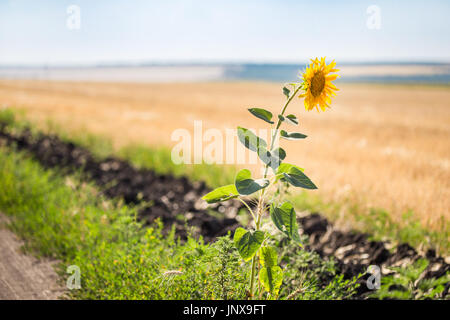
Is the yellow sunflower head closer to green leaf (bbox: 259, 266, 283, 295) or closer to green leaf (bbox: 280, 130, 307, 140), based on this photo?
green leaf (bbox: 280, 130, 307, 140)

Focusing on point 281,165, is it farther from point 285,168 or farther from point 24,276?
point 24,276

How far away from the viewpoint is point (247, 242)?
171 cm

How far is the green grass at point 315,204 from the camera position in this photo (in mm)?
3080

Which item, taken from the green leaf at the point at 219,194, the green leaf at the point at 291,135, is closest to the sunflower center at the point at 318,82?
the green leaf at the point at 291,135

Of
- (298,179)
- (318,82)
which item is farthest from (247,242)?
(318,82)

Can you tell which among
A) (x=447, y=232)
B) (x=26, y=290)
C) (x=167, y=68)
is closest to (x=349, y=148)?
(x=447, y=232)

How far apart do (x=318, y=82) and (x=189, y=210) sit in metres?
2.47

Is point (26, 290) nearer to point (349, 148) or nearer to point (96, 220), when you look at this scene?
point (96, 220)

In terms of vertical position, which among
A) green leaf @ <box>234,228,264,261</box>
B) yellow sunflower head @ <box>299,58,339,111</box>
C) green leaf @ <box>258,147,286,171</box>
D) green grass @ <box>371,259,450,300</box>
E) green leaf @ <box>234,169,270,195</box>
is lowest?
green grass @ <box>371,259,450,300</box>

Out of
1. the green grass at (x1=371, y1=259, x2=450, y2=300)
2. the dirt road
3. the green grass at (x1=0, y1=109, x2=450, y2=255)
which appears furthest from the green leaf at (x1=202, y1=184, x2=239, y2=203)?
the dirt road

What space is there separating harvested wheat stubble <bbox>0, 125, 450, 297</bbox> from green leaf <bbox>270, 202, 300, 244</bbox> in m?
1.14

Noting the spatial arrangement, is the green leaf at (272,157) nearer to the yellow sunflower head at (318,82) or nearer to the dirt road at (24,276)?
the yellow sunflower head at (318,82)

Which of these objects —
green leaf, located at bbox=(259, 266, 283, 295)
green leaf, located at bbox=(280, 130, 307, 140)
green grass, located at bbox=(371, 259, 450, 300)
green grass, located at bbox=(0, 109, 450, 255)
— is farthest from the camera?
green grass, located at bbox=(0, 109, 450, 255)

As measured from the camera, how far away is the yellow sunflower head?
5.48 ft
